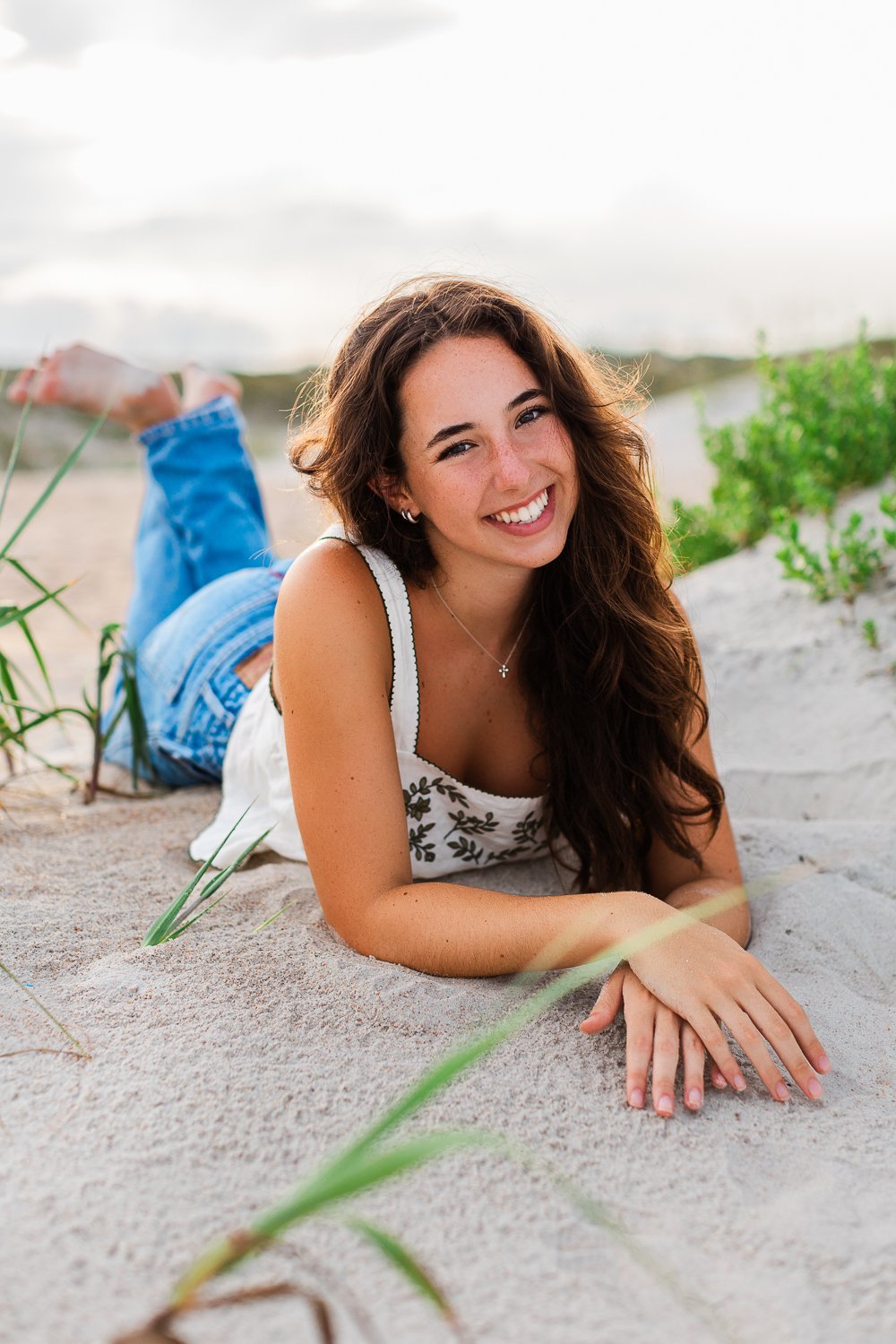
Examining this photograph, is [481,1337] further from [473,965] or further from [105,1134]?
[473,965]

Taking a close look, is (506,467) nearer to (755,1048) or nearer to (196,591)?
(755,1048)

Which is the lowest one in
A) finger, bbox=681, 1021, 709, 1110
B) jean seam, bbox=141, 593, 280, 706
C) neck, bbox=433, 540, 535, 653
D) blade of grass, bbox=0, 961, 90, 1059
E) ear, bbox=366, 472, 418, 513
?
finger, bbox=681, 1021, 709, 1110

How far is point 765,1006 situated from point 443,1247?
2.18 feet

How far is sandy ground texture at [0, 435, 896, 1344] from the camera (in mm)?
1139

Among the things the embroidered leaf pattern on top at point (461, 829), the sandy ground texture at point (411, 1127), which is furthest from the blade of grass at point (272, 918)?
the embroidered leaf pattern on top at point (461, 829)

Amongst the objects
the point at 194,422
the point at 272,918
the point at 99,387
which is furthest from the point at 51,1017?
the point at 99,387

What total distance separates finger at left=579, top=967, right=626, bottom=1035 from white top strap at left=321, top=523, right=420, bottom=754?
2.16ft

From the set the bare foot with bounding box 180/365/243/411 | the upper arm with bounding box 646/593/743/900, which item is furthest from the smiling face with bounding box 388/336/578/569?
the bare foot with bounding box 180/365/243/411

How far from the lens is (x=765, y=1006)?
1.68 meters

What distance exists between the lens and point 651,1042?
1646 mm

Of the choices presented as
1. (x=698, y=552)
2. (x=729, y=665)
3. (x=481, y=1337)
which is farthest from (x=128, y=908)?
(x=698, y=552)

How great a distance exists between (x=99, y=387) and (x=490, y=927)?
8.93 ft

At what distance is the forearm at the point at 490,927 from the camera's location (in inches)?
69.3

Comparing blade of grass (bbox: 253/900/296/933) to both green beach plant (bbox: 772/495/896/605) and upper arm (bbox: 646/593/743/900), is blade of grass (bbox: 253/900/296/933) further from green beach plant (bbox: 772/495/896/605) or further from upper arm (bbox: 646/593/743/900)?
green beach plant (bbox: 772/495/896/605)
